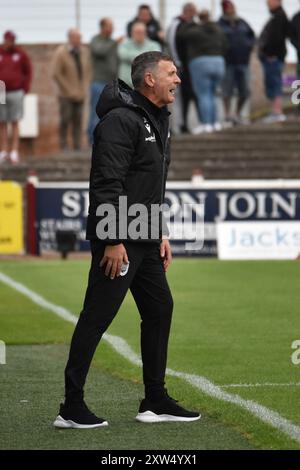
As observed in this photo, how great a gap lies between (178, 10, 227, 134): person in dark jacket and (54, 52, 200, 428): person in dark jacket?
1707 centimetres

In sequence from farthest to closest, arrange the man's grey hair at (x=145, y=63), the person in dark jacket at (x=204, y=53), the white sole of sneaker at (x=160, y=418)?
1. the person in dark jacket at (x=204, y=53)
2. the white sole of sneaker at (x=160, y=418)
3. the man's grey hair at (x=145, y=63)

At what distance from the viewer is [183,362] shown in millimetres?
10625

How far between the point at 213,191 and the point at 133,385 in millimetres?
12644

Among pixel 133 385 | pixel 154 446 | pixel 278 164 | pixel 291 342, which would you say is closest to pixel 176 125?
pixel 278 164

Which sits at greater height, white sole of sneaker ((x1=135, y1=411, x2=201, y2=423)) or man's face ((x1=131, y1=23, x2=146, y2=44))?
man's face ((x1=131, y1=23, x2=146, y2=44))

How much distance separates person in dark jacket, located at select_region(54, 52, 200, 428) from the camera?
766 centimetres

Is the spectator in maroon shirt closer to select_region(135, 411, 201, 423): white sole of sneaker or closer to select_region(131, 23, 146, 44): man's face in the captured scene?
select_region(131, 23, 146, 44): man's face

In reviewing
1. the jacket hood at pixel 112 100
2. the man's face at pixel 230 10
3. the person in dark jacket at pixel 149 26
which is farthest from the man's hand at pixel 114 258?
the man's face at pixel 230 10

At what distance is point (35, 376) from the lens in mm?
10016

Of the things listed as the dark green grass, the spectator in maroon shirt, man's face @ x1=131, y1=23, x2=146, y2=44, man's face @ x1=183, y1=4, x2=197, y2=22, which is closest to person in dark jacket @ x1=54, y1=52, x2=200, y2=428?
the dark green grass

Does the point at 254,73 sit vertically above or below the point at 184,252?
above

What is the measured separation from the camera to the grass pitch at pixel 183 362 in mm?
7563

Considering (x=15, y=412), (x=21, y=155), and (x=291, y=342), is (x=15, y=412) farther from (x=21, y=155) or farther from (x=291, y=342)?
(x=21, y=155)

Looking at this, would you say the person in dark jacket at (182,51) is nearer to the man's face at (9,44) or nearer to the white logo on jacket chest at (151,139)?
the man's face at (9,44)
